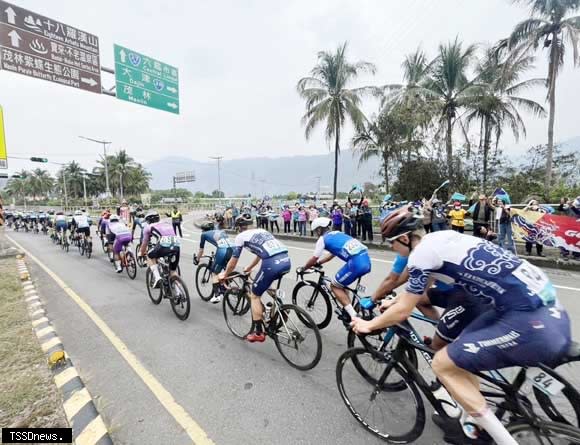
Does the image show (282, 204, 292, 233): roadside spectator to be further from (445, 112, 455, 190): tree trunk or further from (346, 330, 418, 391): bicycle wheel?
(346, 330, 418, 391): bicycle wheel

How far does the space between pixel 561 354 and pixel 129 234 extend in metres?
8.30

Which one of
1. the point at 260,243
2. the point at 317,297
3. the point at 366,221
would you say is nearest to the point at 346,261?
the point at 317,297

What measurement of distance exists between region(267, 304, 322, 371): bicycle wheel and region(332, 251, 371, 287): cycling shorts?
729mm

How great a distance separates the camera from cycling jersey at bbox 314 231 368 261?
3.95 meters

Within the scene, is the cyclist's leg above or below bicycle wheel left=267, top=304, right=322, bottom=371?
above

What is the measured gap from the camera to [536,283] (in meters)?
1.74

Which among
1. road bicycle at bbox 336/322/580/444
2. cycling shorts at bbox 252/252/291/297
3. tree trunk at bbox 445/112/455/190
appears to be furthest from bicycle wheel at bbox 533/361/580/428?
tree trunk at bbox 445/112/455/190

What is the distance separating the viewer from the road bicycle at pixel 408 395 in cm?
175

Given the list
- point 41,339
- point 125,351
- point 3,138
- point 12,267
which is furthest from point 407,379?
point 3,138

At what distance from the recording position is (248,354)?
3.69 metres

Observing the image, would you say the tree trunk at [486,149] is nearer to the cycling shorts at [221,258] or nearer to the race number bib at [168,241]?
the cycling shorts at [221,258]

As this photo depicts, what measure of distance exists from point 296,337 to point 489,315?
6.62ft

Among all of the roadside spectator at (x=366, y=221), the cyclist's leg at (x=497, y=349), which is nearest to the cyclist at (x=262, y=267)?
the cyclist's leg at (x=497, y=349)

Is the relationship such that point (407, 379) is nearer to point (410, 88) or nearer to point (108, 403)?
point (108, 403)
